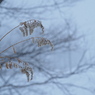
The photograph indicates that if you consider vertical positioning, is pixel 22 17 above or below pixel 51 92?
above

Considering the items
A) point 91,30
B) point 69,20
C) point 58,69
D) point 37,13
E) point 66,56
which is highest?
point 37,13

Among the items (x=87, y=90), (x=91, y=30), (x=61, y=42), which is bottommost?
(x=87, y=90)

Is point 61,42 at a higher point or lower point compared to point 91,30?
lower

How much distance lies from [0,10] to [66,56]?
1.05 metres

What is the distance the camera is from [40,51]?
5.95 ft

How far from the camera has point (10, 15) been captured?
1832mm

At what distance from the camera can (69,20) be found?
1.85m

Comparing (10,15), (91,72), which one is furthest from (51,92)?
(10,15)

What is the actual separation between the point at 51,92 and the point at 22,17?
103 cm

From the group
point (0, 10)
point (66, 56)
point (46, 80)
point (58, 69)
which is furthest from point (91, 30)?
point (0, 10)

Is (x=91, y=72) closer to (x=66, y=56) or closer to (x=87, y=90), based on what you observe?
(x=87, y=90)

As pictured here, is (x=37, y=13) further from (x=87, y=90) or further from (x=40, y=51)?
(x=87, y=90)

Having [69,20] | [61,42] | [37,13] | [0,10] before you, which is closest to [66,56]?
[61,42]

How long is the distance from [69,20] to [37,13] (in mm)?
430
